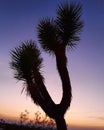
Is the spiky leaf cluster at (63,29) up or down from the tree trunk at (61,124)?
up

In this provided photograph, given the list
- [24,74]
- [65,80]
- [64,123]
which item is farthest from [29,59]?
[64,123]

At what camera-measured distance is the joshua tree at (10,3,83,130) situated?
13.4 metres

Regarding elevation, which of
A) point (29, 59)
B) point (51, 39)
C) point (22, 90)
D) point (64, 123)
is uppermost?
point (51, 39)

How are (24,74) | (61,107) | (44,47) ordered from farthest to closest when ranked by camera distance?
1. (44,47)
2. (24,74)
3. (61,107)

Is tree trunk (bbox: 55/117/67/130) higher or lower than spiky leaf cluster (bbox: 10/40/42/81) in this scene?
lower

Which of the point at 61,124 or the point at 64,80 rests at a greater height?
the point at 64,80

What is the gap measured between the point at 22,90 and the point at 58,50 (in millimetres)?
2358

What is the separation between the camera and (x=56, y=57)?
14.0 metres

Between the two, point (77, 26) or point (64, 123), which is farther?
point (77, 26)

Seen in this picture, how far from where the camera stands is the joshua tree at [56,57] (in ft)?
43.8

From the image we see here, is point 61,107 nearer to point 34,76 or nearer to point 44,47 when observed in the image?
point 34,76

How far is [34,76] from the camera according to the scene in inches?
571

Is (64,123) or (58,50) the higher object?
(58,50)

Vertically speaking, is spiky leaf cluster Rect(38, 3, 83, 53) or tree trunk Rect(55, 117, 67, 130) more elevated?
spiky leaf cluster Rect(38, 3, 83, 53)
